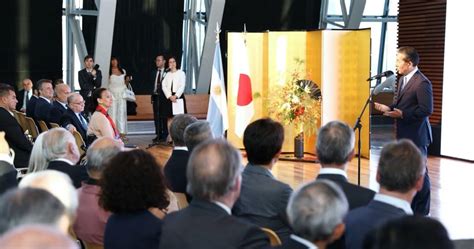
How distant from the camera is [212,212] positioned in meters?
2.81

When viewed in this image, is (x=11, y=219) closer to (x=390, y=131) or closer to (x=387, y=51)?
(x=390, y=131)

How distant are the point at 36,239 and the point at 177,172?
3539 mm

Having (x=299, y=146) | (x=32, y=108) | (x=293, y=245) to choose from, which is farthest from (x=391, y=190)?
(x=299, y=146)

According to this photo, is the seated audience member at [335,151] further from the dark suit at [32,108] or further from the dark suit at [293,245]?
the dark suit at [32,108]

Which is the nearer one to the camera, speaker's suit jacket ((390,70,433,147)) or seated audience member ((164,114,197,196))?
seated audience member ((164,114,197,196))

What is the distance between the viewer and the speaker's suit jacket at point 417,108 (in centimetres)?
662

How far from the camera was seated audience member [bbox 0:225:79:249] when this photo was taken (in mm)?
1549

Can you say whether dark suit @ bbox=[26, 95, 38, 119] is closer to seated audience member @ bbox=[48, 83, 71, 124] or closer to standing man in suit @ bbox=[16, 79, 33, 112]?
seated audience member @ bbox=[48, 83, 71, 124]

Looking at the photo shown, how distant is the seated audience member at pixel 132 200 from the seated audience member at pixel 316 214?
0.85 m

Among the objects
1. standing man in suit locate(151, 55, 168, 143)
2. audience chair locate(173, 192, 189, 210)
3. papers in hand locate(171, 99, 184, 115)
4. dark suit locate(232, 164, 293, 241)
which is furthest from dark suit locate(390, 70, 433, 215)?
standing man in suit locate(151, 55, 168, 143)

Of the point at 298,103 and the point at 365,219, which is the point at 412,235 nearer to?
the point at 365,219

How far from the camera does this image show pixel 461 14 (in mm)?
11031

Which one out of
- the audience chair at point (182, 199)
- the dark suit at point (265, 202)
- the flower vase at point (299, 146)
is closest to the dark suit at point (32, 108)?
the flower vase at point (299, 146)

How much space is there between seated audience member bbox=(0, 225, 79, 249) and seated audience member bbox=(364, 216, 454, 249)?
2.56 feet
